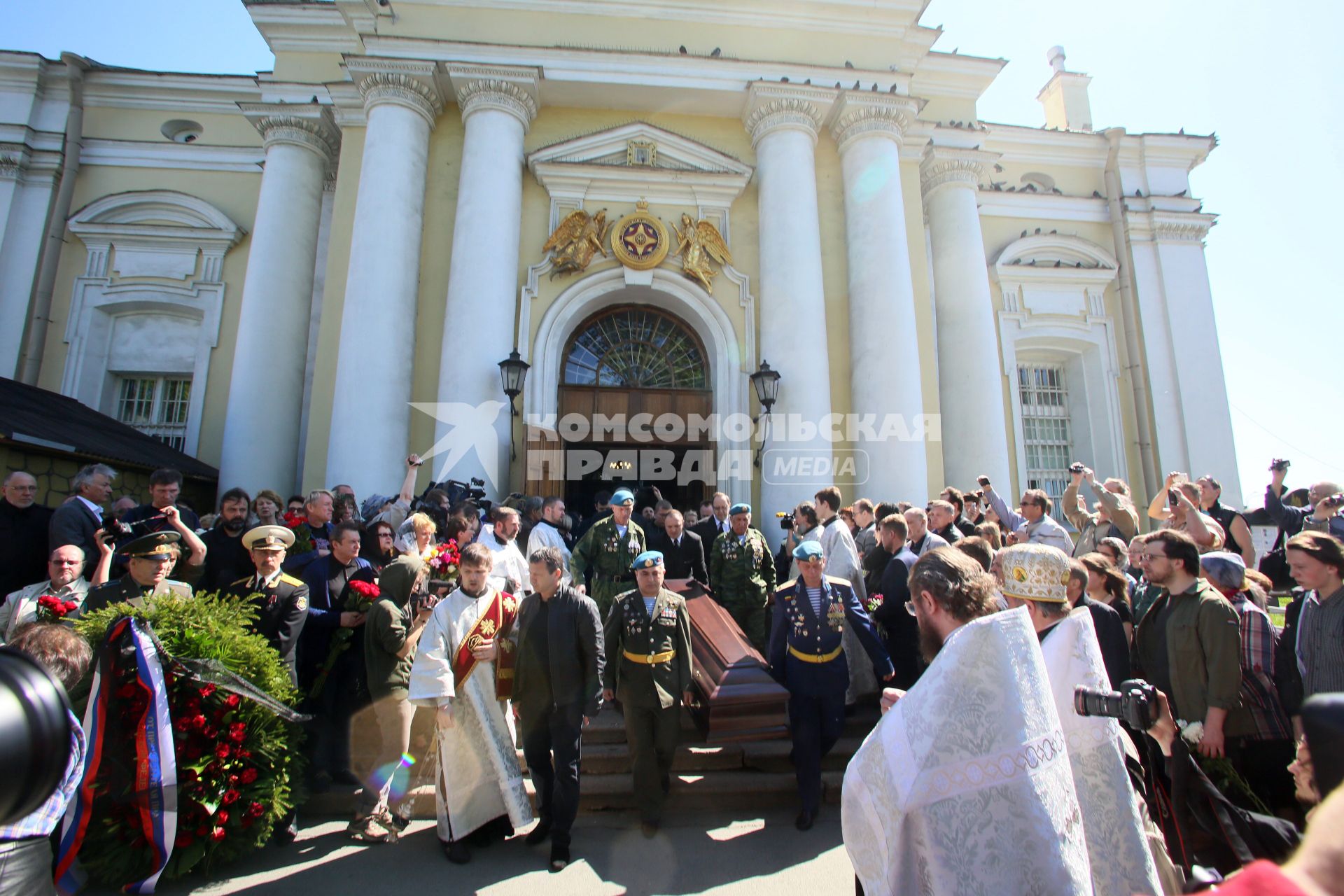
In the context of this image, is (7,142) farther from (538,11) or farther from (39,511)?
(39,511)

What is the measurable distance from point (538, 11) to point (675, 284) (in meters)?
5.69

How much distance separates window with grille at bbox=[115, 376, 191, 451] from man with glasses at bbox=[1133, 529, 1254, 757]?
15.6 m

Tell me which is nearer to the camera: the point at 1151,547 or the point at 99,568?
the point at 1151,547

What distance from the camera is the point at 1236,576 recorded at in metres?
3.96

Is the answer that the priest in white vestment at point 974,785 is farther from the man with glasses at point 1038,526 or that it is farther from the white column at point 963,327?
the white column at point 963,327

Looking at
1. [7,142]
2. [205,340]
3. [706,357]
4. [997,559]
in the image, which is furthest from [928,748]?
[7,142]

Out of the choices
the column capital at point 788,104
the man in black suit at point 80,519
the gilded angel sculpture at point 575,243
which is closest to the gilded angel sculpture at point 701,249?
the gilded angel sculpture at point 575,243

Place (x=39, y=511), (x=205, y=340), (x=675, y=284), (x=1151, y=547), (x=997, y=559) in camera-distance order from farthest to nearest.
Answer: (x=205, y=340) → (x=675, y=284) → (x=39, y=511) → (x=1151, y=547) → (x=997, y=559)

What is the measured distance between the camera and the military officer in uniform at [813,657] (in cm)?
456

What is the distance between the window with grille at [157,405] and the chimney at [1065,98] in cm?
2186

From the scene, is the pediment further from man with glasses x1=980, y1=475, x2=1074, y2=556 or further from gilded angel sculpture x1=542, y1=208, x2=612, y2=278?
man with glasses x1=980, y1=475, x2=1074, y2=556

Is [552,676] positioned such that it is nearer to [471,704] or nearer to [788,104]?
[471,704]

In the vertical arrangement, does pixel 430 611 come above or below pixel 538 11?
below

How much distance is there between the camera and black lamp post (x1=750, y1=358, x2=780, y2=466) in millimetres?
10766
